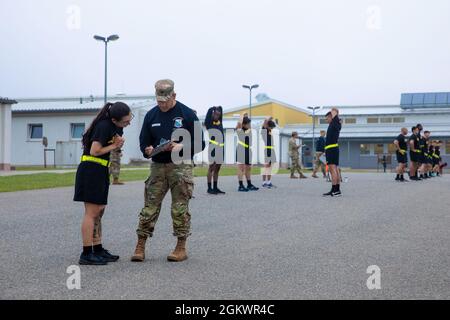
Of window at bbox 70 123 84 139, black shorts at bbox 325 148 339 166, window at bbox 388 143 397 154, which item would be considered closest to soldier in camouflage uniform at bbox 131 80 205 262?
black shorts at bbox 325 148 339 166

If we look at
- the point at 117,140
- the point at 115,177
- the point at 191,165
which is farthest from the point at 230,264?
the point at 115,177

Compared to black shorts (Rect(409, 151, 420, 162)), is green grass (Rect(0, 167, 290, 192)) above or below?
below

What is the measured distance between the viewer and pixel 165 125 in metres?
6.07

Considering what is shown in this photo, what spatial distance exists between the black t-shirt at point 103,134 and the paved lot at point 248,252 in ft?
3.74

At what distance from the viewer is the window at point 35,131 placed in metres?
45.9

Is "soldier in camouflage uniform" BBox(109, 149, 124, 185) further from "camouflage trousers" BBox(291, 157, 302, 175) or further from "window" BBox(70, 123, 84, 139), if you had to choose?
"window" BBox(70, 123, 84, 139)

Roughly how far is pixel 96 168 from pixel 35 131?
140 feet

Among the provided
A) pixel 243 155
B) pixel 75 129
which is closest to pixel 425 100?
pixel 75 129

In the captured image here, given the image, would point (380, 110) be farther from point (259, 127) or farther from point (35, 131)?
point (35, 131)

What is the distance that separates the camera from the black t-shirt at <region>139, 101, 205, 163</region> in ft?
19.9

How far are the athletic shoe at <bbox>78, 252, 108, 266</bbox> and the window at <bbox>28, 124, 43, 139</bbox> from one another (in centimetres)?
4229

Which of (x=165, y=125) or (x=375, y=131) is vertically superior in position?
(x=375, y=131)
